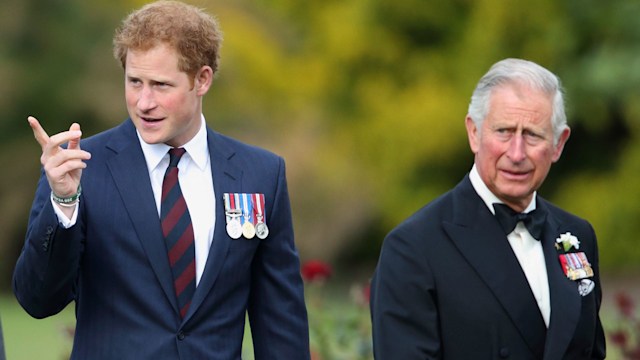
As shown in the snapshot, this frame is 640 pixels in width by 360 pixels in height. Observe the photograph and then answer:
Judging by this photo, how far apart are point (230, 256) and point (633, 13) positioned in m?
16.2

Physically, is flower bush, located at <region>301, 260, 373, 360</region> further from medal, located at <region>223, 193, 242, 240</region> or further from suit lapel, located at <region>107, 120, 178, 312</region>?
suit lapel, located at <region>107, 120, 178, 312</region>

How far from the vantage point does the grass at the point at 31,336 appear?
1302cm

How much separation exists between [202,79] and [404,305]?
1.01 m

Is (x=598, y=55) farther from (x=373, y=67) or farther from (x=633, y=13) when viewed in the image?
(x=373, y=67)

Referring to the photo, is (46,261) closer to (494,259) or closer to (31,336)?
(494,259)

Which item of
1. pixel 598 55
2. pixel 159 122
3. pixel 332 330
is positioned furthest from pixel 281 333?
pixel 598 55

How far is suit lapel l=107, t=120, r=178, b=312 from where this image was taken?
4.67m

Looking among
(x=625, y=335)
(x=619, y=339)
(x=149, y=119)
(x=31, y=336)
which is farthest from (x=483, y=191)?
(x=31, y=336)

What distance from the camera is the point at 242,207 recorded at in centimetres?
486

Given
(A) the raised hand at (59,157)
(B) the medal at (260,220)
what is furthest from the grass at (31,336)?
Answer: (A) the raised hand at (59,157)

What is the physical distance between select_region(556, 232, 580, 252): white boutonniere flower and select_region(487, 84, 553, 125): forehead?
1.45 ft

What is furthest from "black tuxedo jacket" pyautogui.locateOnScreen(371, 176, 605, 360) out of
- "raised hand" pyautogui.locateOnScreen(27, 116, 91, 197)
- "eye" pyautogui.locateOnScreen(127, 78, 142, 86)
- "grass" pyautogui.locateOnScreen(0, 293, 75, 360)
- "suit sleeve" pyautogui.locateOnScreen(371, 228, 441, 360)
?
"grass" pyautogui.locateOnScreen(0, 293, 75, 360)

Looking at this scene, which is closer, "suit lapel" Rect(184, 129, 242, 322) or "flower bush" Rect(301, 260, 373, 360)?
"suit lapel" Rect(184, 129, 242, 322)

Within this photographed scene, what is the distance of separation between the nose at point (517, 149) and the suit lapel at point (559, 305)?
1.19 feet
